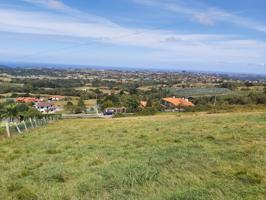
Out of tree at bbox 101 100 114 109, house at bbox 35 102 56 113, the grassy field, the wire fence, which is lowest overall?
house at bbox 35 102 56 113

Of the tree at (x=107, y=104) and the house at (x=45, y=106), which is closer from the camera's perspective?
the tree at (x=107, y=104)

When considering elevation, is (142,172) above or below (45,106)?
above

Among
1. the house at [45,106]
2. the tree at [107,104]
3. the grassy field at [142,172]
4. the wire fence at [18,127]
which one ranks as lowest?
the house at [45,106]

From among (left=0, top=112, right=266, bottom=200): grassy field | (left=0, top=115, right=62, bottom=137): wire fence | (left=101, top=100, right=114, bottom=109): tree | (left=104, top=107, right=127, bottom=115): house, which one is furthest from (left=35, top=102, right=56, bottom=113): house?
(left=0, top=112, right=266, bottom=200): grassy field

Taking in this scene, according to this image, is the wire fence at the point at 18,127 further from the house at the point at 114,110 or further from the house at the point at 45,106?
the house at the point at 45,106

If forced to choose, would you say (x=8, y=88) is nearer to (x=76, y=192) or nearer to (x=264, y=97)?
(x=264, y=97)

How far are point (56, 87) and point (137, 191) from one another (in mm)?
152898

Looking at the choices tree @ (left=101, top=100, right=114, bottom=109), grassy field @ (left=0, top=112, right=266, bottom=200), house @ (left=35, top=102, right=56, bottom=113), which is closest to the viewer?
grassy field @ (left=0, top=112, right=266, bottom=200)

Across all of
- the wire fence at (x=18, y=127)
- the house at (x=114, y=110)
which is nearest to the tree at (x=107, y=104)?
the house at (x=114, y=110)

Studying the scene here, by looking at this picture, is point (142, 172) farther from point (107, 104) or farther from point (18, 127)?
point (107, 104)

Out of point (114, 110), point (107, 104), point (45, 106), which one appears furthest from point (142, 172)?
point (45, 106)

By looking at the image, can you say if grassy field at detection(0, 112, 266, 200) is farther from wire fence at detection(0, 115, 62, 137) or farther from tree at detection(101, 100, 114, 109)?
tree at detection(101, 100, 114, 109)

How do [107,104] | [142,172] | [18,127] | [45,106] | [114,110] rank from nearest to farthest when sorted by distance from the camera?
[142,172] < [18,127] < [114,110] < [107,104] < [45,106]

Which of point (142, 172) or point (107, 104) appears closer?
point (142, 172)
